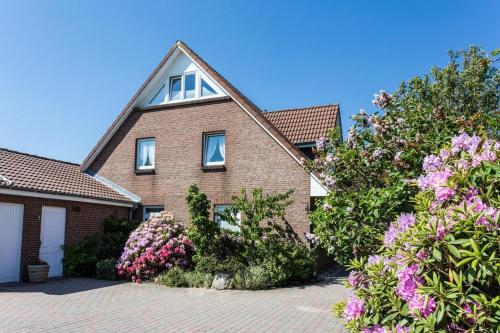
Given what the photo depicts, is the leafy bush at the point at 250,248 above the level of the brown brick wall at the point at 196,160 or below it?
below

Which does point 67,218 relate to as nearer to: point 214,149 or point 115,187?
point 115,187

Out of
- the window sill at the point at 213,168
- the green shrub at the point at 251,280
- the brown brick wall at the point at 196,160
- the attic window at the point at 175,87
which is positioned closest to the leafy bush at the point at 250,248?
the green shrub at the point at 251,280

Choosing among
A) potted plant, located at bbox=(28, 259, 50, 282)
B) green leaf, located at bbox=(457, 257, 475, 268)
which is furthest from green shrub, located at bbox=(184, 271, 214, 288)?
green leaf, located at bbox=(457, 257, 475, 268)

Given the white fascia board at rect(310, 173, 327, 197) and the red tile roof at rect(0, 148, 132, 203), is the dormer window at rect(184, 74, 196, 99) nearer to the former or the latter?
the red tile roof at rect(0, 148, 132, 203)

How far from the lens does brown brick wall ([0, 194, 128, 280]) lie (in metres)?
13.2

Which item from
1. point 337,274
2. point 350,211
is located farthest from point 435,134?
point 337,274

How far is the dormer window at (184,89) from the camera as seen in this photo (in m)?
17.7

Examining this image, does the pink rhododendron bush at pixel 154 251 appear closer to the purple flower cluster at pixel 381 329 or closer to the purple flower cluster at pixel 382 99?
the purple flower cluster at pixel 382 99

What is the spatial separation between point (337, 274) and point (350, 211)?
891 centimetres

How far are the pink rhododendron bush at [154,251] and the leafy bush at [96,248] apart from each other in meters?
1.00

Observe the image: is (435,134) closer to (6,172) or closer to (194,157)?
(194,157)

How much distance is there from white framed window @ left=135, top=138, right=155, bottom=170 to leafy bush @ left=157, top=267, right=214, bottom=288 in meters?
6.23

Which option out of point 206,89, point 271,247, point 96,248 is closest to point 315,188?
point 271,247

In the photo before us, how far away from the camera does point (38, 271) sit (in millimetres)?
12969
